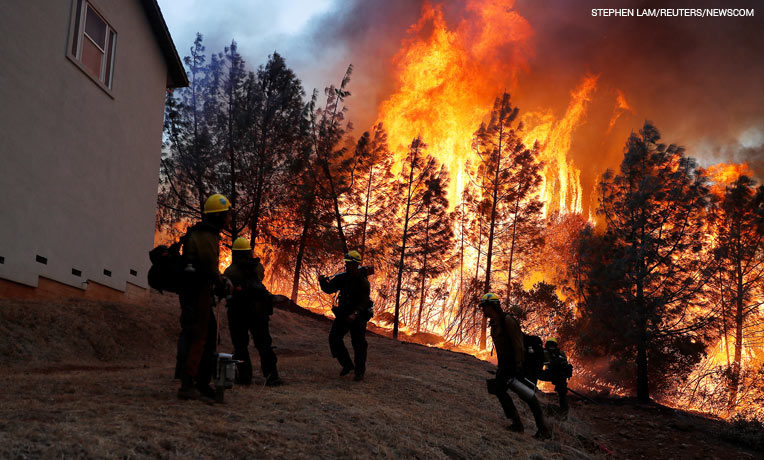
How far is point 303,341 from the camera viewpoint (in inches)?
701

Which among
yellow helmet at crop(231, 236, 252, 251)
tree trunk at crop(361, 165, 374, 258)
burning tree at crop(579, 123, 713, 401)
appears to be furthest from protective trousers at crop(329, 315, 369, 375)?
tree trunk at crop(361, 165, 374, 258)

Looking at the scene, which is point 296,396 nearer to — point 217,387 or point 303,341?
point 217,387

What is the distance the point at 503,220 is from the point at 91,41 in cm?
3072

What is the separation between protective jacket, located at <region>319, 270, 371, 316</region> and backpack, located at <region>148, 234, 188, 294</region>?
4021 mm

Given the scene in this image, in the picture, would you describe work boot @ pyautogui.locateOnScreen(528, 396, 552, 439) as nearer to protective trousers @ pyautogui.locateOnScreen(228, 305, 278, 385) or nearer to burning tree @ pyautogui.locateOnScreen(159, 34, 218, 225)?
protective trousers @ pyautogui.locateOnScreen(228, 305, 278, 385)

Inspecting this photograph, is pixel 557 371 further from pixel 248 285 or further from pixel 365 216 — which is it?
pixel 365 216

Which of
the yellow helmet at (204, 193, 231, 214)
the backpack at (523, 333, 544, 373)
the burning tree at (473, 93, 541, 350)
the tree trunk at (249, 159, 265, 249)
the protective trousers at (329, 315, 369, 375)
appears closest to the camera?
the yellow helmet at (204, 193, 231, 214)

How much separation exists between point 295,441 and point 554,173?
166 ft

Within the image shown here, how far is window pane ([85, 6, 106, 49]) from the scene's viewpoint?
1211cm

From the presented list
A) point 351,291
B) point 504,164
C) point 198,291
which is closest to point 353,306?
point 351,291

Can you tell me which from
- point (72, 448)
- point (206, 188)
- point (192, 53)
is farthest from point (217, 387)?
point (192, 53)

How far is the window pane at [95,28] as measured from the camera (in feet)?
39.7

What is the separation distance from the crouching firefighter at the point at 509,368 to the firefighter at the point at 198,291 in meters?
4.16

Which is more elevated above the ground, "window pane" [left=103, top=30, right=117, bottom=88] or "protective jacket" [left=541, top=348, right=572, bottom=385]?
"window pane" [left=103, top=30, right=117, bottom=88]
